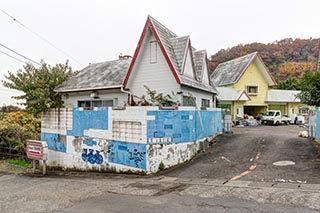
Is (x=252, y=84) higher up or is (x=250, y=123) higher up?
(x=252, y=84)

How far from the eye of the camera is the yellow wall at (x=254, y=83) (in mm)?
30234

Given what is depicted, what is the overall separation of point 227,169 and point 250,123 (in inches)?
702

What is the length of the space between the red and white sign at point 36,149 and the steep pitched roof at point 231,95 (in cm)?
1939

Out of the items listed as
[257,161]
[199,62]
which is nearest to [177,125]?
[257,161]

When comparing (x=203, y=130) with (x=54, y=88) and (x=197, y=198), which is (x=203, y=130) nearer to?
(x=197, y=198)

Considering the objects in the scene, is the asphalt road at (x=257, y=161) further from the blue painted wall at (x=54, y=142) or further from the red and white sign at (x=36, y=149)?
the blue painted wall at (x=54, y=142)

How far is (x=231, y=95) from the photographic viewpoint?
27.6m

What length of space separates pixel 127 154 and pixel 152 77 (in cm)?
473

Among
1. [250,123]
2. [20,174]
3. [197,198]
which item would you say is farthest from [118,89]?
[250,123]

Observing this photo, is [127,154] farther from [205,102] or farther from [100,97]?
[205,102]

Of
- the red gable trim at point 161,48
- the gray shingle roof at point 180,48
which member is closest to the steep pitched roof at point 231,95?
the gray shingle roof at point 180,48

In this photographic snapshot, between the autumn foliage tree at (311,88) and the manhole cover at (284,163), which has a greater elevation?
the autumn foliage tree at (311,88)

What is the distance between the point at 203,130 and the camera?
42.5 ft

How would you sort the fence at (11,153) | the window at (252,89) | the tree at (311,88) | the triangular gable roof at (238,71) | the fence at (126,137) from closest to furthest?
the fence at (126,137) → the fence at (11,153) → the tree at (311,88) → the triangular gable roof at (238,71) → the window at (252,89)
